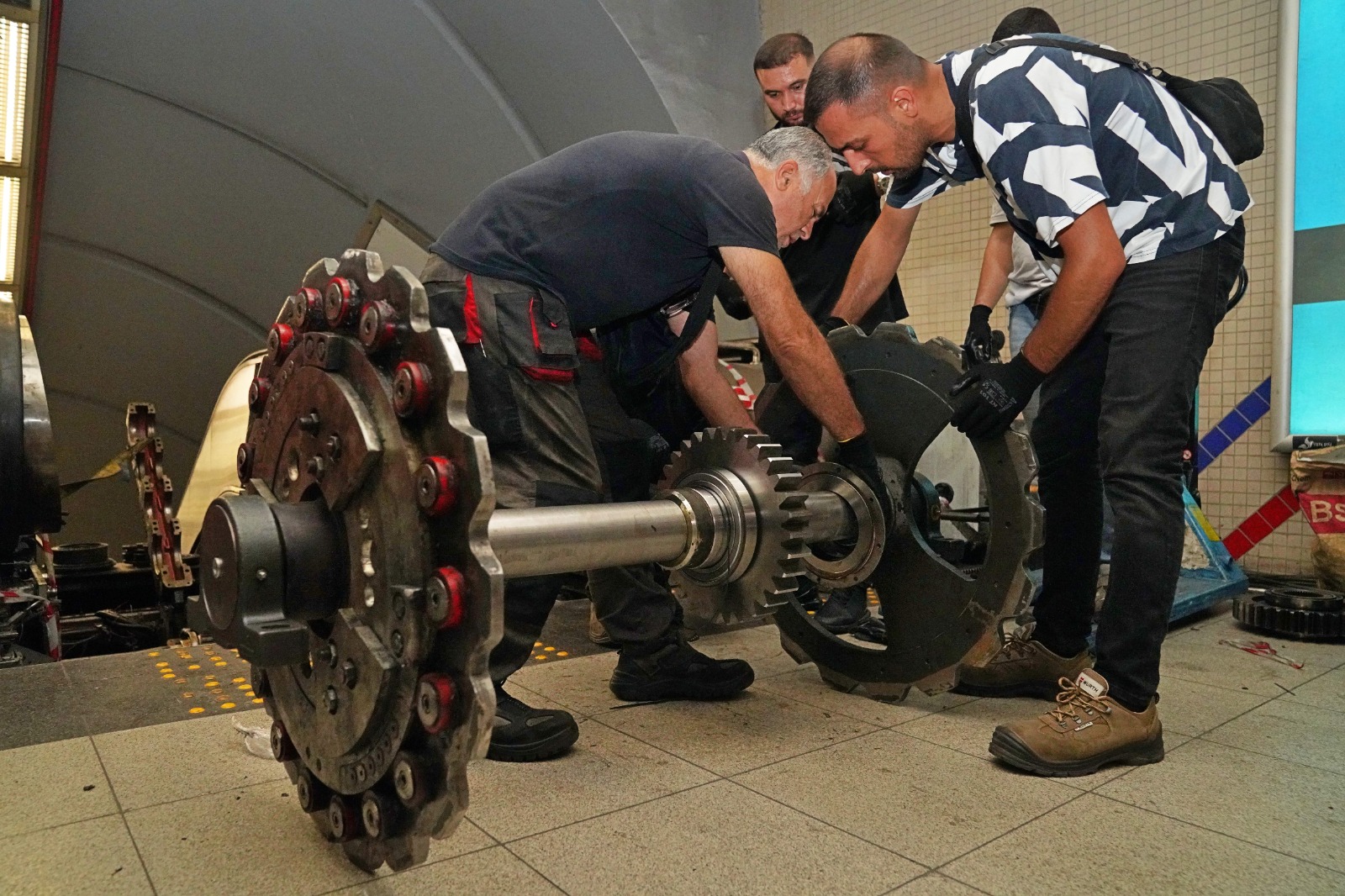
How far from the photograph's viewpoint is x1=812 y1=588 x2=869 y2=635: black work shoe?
112 inches

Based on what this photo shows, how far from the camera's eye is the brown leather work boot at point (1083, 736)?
1755 millimetres

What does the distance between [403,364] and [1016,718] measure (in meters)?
1.64

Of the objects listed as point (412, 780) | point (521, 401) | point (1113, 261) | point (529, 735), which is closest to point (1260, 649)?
point (1113, 261)

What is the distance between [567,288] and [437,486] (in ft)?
3.34

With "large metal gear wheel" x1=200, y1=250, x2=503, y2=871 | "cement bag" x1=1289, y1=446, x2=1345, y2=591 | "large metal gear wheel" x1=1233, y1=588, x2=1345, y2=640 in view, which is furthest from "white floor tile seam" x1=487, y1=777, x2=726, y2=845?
"cement bag" x1=1289, y1=446, x2=1345, y2=591

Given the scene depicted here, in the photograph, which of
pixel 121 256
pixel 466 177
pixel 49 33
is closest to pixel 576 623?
pixel 49 33

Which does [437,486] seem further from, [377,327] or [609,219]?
[609,219]

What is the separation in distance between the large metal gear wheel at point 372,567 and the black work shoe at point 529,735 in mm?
530

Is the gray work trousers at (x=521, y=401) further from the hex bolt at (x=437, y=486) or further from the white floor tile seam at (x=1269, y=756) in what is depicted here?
the white floor tile seam at (x=1269, y=756)

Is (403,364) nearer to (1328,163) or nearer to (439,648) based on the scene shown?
(439,648)

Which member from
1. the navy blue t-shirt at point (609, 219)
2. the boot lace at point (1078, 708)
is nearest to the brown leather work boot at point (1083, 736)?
the boot lace at point (1078, 708)

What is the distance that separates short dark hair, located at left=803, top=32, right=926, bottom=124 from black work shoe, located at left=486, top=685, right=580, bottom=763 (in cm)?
141

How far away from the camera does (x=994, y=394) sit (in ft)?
6.52

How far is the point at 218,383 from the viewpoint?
9508 mm
